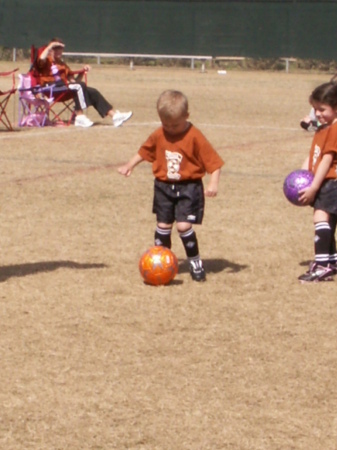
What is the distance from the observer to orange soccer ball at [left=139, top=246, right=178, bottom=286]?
7160mm

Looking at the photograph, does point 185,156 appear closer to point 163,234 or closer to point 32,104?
point 163,234

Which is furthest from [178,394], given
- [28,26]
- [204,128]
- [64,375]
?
[28,26]

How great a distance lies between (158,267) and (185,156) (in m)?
0.82

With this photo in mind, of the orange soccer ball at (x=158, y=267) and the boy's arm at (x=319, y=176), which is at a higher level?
the boy's arm at (x=319, y=176)

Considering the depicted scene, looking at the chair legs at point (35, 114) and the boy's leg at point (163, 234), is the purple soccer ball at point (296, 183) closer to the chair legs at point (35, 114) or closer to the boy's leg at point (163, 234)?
the boy's leg at point (163, 234)

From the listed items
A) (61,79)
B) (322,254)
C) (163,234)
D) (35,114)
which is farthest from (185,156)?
(35,114)

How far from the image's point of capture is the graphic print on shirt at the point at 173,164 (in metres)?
7.41

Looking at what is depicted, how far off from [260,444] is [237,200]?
257 inches

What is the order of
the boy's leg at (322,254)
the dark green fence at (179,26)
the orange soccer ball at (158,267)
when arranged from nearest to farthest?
1. the orange soccer ball at (158,267)
2. the boy's leg at (322,254)
3. the dark green fence at (179,26)

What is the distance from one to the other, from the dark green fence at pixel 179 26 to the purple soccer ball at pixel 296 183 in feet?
109

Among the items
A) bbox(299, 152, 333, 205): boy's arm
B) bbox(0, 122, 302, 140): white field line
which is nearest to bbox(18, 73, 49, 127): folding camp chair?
bbox(0, 122, 302, 140): white field line

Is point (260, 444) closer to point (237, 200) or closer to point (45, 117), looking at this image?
point (237, 200)

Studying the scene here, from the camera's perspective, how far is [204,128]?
18000 millimetres

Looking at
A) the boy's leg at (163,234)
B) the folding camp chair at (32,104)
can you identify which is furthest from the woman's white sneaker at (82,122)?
the boy's leg at (163,234)
